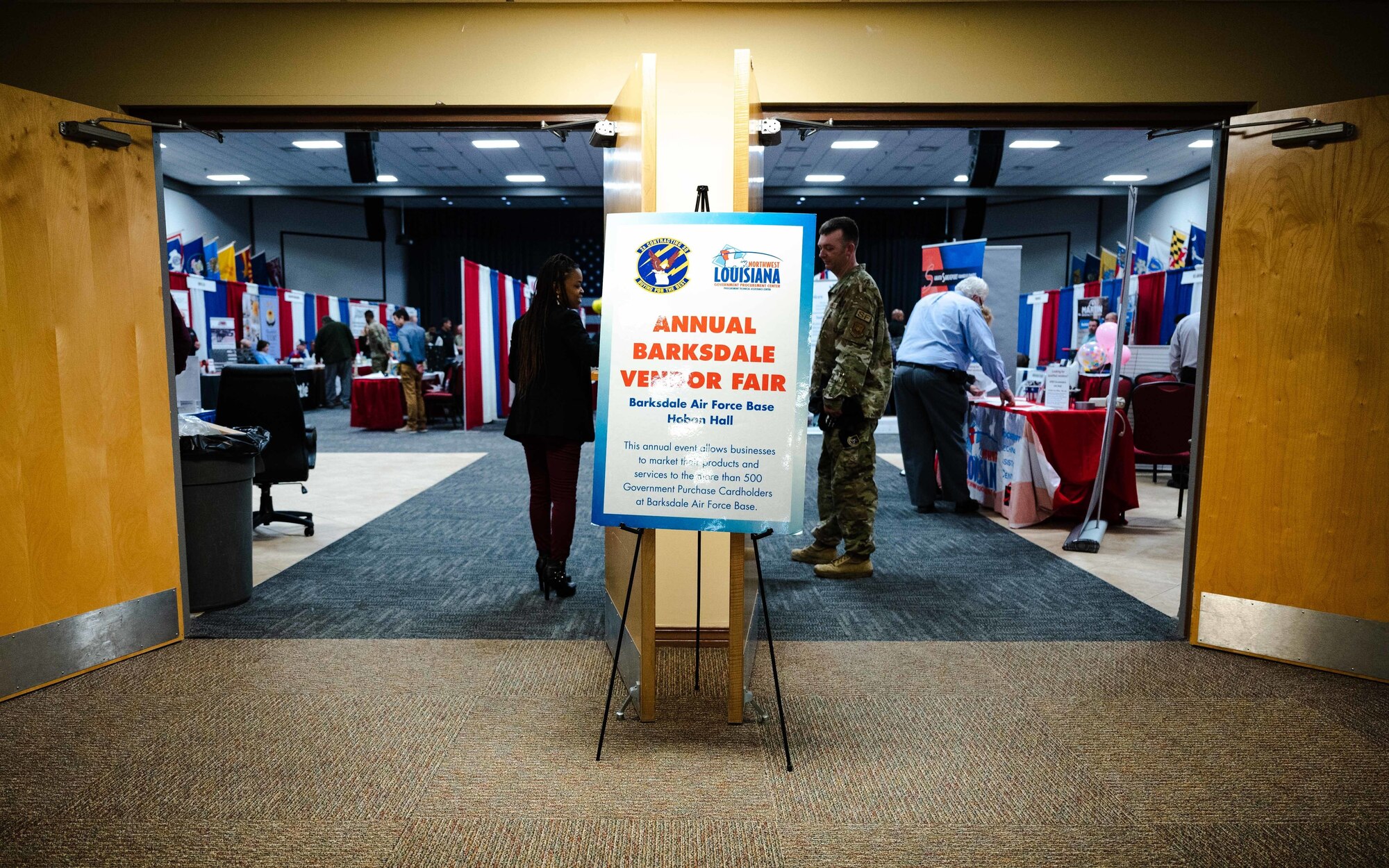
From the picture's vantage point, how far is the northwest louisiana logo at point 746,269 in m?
2.03

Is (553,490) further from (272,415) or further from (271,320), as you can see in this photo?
(271,320)

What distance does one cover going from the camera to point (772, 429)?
206 cm

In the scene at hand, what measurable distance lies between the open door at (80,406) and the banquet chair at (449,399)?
710cm

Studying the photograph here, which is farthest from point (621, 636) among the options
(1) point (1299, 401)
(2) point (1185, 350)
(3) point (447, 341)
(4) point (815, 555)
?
(3) point (447, 341)

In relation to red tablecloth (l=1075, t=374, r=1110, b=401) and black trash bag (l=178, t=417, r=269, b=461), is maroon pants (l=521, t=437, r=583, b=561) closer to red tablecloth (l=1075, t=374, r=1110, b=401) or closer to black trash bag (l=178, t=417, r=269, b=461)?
black trash bag (l=178, t=417, r=269, b=461)

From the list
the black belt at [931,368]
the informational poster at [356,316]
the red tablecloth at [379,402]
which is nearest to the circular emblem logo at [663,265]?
the black belt at [931,368]

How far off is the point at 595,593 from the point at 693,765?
4.97ft

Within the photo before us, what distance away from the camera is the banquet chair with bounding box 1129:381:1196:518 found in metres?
4.59

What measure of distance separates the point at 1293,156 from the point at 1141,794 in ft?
7.05

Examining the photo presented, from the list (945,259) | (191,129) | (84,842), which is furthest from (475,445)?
(84,842)

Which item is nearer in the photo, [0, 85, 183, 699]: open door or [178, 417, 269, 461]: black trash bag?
[0, 85, 183, 699]: open door

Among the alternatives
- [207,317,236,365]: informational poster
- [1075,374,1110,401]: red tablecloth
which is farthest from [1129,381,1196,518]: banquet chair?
[207,317,236,365]: informational poster

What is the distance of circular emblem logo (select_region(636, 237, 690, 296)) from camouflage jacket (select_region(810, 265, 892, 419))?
5.31ft

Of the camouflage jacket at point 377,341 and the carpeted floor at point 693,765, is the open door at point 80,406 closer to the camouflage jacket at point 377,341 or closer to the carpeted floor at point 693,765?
the carpeted floor at point 693,765
